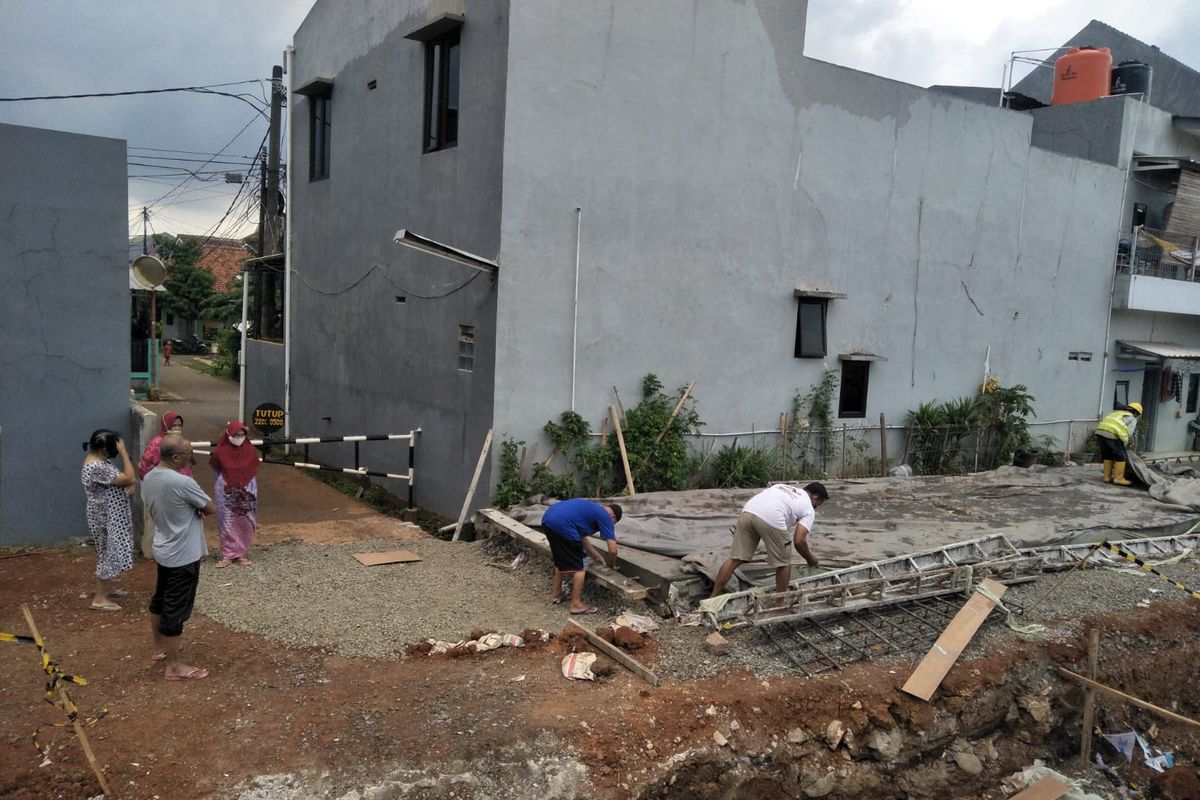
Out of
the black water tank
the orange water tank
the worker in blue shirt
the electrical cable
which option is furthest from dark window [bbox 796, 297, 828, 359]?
the black water tank

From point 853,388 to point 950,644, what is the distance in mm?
7459

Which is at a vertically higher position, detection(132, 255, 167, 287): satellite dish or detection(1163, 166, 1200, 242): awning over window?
detection(1163, 166, 1200, 242): awning over window

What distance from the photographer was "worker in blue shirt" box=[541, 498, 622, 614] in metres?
7.50

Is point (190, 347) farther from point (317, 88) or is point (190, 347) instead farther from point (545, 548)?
point (545, 548)

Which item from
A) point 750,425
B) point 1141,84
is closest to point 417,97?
point 750,425

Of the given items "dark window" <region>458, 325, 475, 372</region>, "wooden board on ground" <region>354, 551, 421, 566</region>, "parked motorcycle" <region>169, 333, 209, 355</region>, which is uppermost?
"dark window" <region>458, 325, 475, 372</region>

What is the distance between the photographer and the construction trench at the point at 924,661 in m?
6.03

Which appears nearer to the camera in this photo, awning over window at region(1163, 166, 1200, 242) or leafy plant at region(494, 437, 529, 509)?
leafy plant at region(494, 437, 529, 509)

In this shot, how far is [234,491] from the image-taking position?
27.6ft

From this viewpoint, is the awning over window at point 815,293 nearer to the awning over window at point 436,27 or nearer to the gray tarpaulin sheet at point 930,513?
the gray tarpaulin sheet at point 930,513

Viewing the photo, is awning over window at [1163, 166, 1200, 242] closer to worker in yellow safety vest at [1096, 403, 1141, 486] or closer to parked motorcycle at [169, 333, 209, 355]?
worker in yellow safety vest at [1096, 403, 1141, 486]

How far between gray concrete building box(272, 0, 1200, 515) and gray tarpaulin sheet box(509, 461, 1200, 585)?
1847mm

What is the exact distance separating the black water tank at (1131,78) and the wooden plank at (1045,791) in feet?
60.2

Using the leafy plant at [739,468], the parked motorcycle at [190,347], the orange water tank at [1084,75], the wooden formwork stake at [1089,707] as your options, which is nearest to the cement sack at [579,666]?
the wooden formwork stake at [1089,707]
